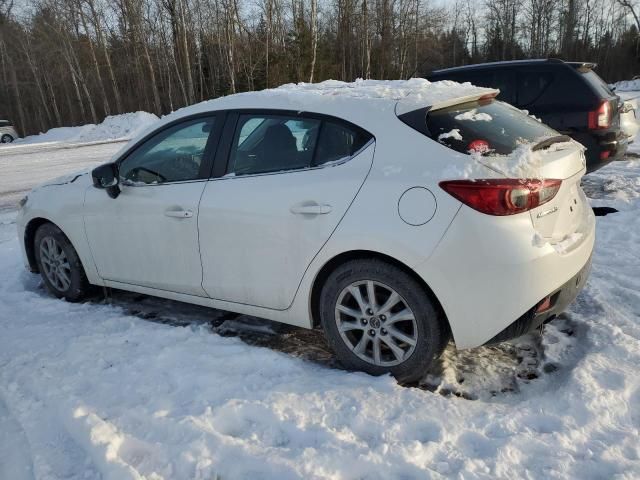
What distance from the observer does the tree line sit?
31781mm

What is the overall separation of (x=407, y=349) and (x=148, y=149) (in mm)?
2387

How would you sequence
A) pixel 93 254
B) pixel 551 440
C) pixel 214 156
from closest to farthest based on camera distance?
pixel 551 440 < pixel 214 156 < pixel 93 254

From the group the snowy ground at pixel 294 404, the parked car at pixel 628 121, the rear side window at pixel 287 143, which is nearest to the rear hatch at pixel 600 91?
the parked car at pixel 628 121

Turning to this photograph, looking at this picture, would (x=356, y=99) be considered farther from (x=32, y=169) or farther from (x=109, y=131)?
(x=109, y=131)

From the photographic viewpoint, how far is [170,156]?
12.9 feet

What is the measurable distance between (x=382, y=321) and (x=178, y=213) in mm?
1560

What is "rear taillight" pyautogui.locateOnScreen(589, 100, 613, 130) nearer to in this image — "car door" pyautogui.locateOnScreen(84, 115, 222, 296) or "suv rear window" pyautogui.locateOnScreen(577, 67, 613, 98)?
"suv rear window" pyautogui.locateOnScreen(577, 67, 613, 98)

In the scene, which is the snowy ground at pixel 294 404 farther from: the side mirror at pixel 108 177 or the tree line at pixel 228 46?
the tree line at pixel 228 46

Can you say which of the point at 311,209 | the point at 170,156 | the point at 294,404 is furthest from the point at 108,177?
the point at 294,404

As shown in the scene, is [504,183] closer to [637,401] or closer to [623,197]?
[637,401]

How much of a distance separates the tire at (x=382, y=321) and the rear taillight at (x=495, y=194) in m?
0.51

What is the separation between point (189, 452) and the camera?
8.23 feet

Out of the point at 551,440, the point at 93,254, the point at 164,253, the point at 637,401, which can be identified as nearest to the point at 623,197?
the point at 637,401

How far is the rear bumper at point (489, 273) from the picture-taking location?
8.83ft
